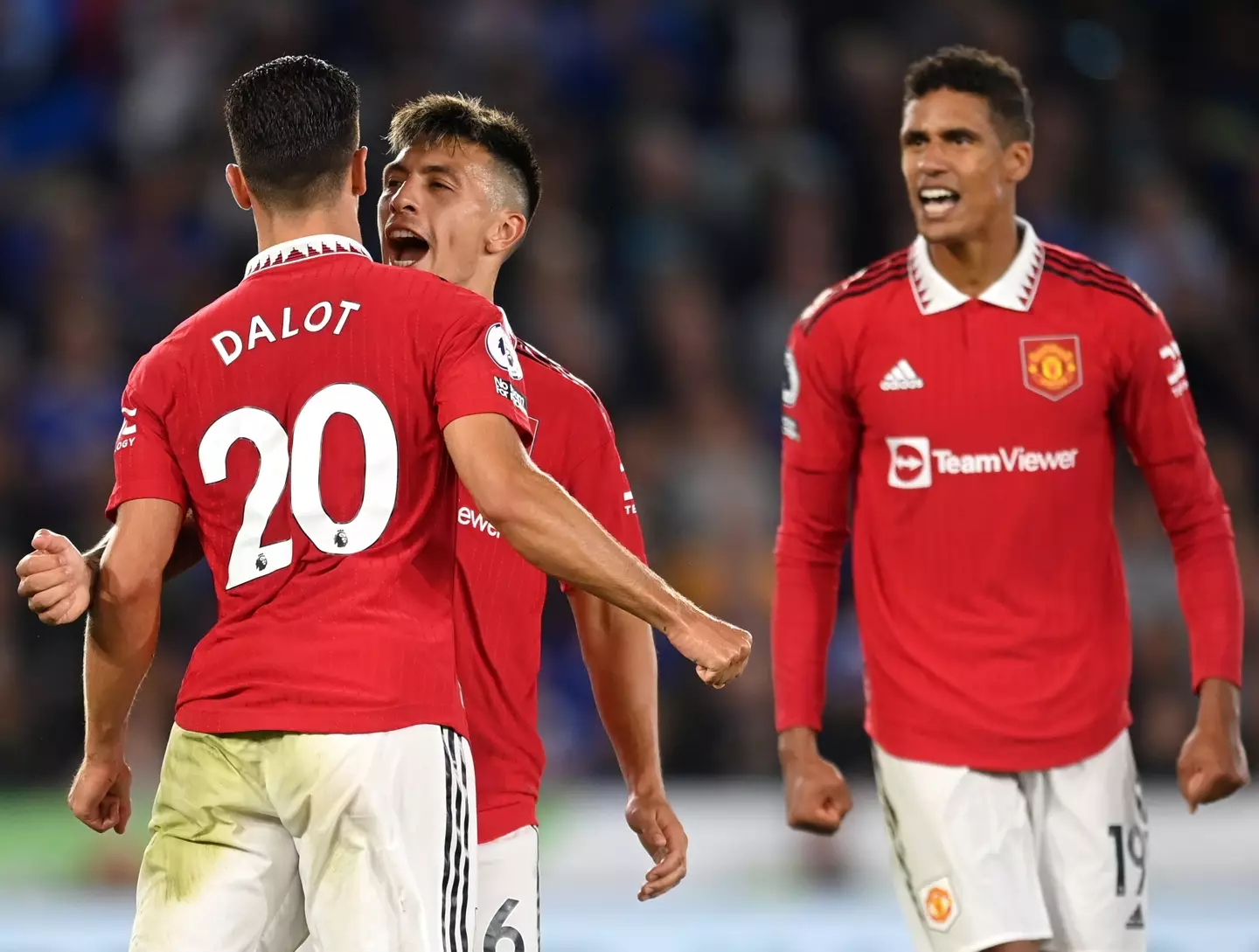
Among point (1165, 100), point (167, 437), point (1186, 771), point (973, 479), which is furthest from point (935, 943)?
point (1165, 100)

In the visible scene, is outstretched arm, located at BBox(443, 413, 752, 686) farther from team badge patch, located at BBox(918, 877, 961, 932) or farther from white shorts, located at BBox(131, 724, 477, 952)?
team badge patch, located at BBox(918, 877, 961, 932)

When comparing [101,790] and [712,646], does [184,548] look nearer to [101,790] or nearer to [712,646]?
[101,790]

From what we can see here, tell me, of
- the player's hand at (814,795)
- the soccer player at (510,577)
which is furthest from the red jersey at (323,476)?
the player's hand at (814,795)

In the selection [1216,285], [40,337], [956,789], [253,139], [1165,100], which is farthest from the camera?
[1165,100]

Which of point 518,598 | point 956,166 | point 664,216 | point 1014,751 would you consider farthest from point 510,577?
point 664,216

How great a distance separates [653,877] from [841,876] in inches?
121

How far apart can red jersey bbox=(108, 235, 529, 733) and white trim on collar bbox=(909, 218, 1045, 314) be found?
1504 mm

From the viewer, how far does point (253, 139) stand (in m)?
3.55

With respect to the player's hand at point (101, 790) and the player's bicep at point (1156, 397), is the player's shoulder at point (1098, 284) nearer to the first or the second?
the player's bicep at point (1156, 397)

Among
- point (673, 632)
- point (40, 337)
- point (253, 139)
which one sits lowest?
point (673, 632)

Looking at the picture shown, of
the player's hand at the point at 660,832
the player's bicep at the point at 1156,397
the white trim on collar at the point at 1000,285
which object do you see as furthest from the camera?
the white trim on collar at the point at 1000,285

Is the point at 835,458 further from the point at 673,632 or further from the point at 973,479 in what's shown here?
the point at 673,632

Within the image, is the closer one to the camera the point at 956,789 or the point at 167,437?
the point at 167,437

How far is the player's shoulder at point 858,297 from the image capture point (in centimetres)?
465
